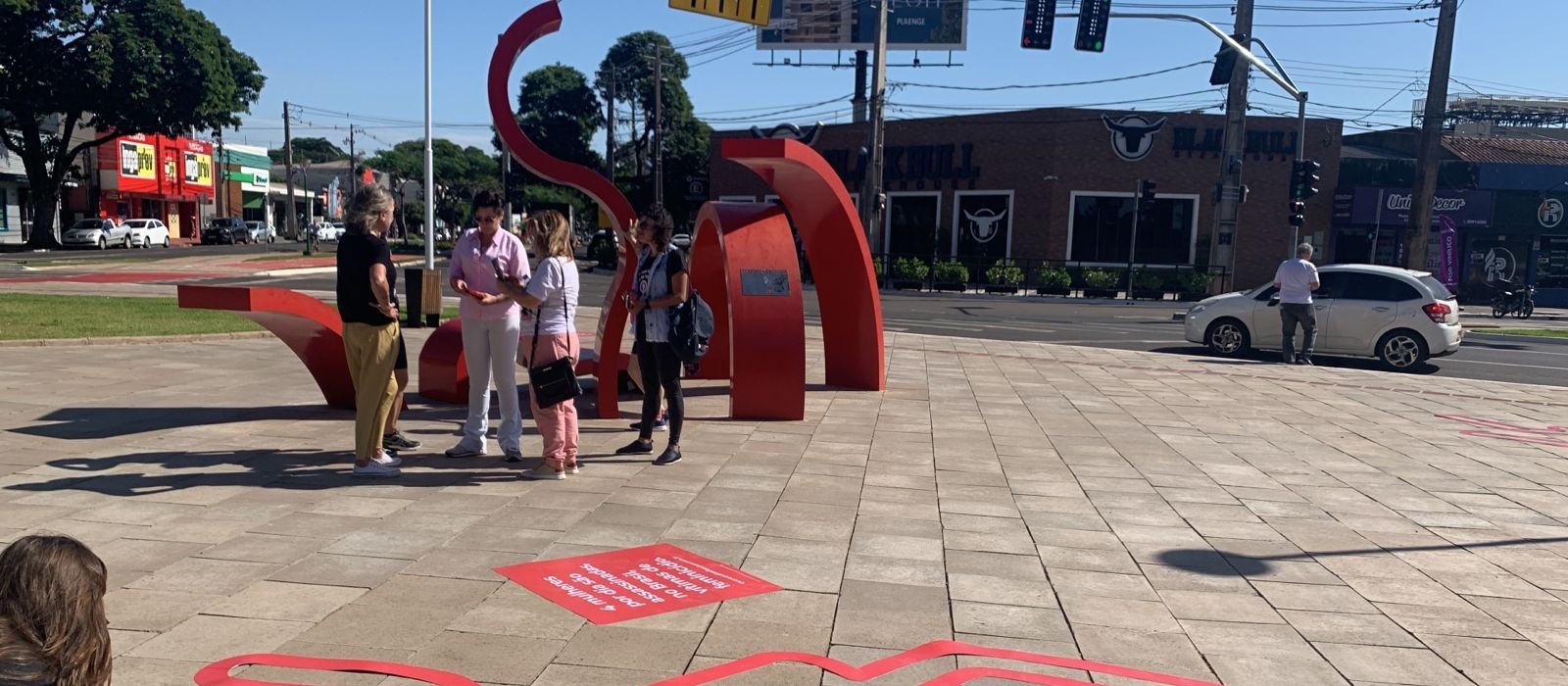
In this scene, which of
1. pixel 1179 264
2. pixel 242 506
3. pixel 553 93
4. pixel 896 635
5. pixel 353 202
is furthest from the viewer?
pixel 553 93

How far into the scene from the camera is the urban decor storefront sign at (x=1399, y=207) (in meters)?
35.8

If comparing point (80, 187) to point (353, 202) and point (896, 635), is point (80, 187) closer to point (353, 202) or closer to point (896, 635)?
point (353, 202)

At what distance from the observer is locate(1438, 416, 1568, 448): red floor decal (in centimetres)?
898

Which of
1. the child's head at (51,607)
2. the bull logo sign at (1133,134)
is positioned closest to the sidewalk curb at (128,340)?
the child's head at (51,607)

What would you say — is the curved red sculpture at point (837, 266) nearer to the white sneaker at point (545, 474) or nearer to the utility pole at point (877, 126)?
the white sneaker at point (545, 474)

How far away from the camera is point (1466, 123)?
146ft

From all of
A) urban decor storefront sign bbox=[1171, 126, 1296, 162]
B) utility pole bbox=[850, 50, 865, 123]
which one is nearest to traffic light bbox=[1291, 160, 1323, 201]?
urban decor storefront sign bbox=[1171, 126, 1296, 162]

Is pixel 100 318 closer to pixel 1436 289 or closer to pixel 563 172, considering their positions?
pixel 563 172

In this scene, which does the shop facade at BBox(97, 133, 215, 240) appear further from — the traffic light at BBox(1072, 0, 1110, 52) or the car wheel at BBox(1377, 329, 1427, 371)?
the car wheel at BBox(1377, 329, 1427, 371)

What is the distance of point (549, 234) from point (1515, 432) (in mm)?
8907

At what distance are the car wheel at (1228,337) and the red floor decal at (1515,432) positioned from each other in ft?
19.3

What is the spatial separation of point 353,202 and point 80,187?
61.4m

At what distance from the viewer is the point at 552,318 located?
6348 mm

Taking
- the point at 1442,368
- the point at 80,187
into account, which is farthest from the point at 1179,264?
the point at 80,187
